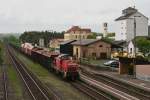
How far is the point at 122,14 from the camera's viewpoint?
428 ft

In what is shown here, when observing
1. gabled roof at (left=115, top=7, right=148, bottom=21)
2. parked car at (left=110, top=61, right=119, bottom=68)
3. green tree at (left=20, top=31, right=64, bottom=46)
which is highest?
gabled roof at (left=115, top=7, right=148, bottom=21)

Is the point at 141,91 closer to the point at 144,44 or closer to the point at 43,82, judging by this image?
the point at 43,82

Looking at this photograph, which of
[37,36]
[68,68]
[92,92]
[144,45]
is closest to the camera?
[92,92]

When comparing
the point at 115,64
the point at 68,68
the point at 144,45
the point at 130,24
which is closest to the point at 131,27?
the point at 130,24

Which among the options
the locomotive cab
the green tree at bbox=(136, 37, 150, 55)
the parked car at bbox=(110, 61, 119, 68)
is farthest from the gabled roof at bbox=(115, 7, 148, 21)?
the locomotive cab

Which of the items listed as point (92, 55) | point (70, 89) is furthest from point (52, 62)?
point (92, 55)

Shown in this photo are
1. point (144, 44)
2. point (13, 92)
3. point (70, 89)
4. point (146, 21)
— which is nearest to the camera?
point (13, 92)

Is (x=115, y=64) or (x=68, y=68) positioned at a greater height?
(x=68, y=68)

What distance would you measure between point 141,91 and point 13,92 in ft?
35.8

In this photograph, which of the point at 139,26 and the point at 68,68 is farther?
the point at 139,26

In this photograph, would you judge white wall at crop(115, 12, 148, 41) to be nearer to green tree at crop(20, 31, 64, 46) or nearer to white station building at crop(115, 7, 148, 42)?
white station building at crop(115, 7, 148, 42)

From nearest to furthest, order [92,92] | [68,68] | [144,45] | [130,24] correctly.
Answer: [92,92] < [68,68] < [144,45] < [130,24]

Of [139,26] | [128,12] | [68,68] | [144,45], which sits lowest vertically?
[68,68]

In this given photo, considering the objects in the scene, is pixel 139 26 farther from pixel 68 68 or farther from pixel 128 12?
pixel 68 68
